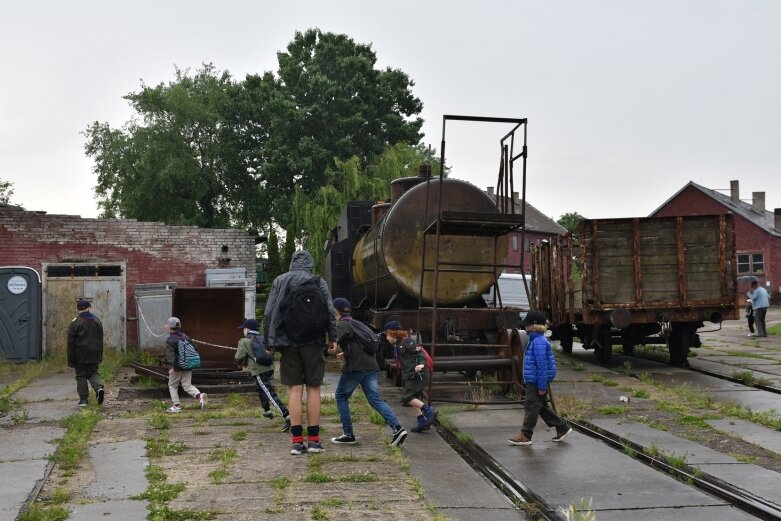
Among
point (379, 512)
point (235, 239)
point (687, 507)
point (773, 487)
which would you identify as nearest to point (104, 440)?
point (379, 512)

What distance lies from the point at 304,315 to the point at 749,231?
42598 millimetres

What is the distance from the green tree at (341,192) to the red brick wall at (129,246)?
11.0 m

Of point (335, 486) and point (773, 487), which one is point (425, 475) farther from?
point (773, 487)

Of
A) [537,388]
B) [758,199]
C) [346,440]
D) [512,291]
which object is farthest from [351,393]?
[758,199]

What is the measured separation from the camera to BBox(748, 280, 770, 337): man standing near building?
2183 cm

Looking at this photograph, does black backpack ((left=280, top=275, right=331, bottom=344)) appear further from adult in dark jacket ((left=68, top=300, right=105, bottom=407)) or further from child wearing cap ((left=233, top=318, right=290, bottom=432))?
adult in dark jacket ((left=68, top=300, right=105, bottom=407))

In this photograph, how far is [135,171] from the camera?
50656 mm

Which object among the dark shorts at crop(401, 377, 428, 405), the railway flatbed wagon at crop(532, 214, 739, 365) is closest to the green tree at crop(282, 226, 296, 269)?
the railway flatbed wagon at crop(532, 214, 739, 365)

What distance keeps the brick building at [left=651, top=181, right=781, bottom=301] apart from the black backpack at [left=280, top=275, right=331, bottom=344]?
3711 centimetres

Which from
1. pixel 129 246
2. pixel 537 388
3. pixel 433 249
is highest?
pixel 129 246

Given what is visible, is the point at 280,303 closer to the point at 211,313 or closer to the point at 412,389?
the point at 412,389

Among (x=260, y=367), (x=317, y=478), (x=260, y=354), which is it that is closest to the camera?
(x=317, y=478)

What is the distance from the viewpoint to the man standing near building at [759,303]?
21828 mm

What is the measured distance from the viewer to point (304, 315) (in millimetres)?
7805
